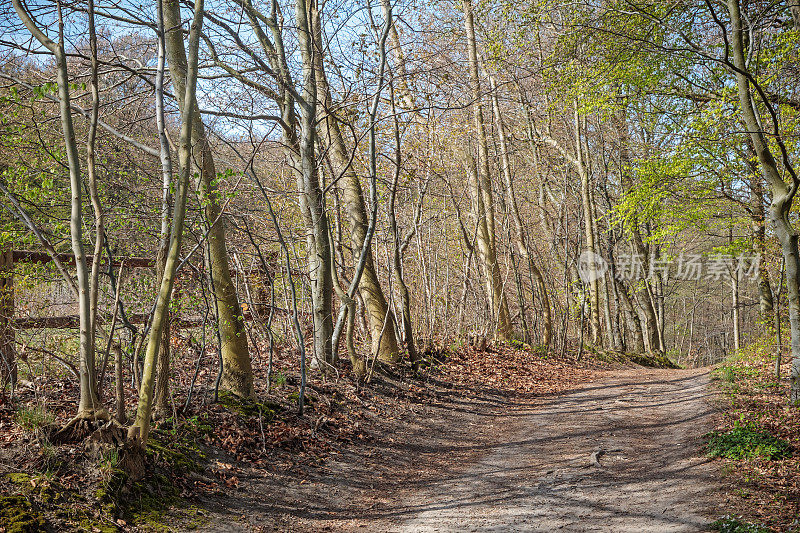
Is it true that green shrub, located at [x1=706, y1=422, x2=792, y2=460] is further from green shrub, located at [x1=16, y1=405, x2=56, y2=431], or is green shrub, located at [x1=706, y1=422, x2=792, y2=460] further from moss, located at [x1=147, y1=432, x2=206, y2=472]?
green shrub, located at [x1=16, y1=405, x2=56, y2=431]

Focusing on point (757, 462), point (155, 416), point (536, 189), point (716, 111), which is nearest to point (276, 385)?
point (155, 416)

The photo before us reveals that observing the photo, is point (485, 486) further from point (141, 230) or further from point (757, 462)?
point (141, 230)

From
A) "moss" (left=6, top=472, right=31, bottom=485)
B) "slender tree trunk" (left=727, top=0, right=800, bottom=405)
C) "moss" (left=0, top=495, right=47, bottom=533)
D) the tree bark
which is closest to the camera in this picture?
"moss" (left=0, top=495, right=47, bottom=533)

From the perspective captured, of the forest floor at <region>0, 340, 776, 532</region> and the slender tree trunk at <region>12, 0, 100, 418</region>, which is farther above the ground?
the slender tree trunk at <region>12, 0, 100, 418</region>

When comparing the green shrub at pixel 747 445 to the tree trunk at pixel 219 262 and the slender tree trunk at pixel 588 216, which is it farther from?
the slender tree trunk at pixel 588 216

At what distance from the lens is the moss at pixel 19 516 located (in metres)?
3.53

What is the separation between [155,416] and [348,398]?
3.37 meters

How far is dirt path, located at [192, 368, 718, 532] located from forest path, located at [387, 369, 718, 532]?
1 cm

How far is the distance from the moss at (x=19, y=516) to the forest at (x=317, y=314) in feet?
0.06

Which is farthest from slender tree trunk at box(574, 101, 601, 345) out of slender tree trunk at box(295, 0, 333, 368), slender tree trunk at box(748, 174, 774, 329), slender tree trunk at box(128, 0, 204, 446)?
slender tree trunk at box(128, 0, 204, 446)

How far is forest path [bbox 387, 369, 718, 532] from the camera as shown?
4.95 metres

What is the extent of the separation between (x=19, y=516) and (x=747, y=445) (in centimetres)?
649

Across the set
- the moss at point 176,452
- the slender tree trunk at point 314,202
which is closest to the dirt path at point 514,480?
the moss at point 176,452

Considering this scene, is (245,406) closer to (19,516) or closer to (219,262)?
(219,262)
